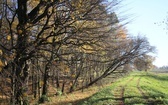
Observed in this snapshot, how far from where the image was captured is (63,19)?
13.2 metres

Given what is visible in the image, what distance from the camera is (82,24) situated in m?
13.0

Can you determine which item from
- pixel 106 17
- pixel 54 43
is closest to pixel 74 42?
pixel 54 43

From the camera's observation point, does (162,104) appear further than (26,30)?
Yes

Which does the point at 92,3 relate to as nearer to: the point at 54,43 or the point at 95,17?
the point at 95,17

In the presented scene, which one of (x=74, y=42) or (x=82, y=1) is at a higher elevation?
(x=82, y=1)

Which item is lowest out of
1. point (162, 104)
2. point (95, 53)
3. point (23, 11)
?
point (162, 104)

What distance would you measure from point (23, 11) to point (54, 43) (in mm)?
2117

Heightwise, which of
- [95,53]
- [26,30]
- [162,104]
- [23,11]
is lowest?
[162,104]

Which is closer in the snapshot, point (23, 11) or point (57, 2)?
point (57, 2)

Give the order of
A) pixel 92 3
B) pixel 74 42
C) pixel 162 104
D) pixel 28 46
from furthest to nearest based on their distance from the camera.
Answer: pixel 162 104 → pixel 74 42 → pixel 92 3 → pixel 28 46

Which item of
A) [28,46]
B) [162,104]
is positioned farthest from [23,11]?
[162,104]

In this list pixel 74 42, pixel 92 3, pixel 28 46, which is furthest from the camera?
pixel 74 42

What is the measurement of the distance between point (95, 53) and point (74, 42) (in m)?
1.37

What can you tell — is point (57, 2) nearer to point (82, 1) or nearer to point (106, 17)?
point (82, 1)
